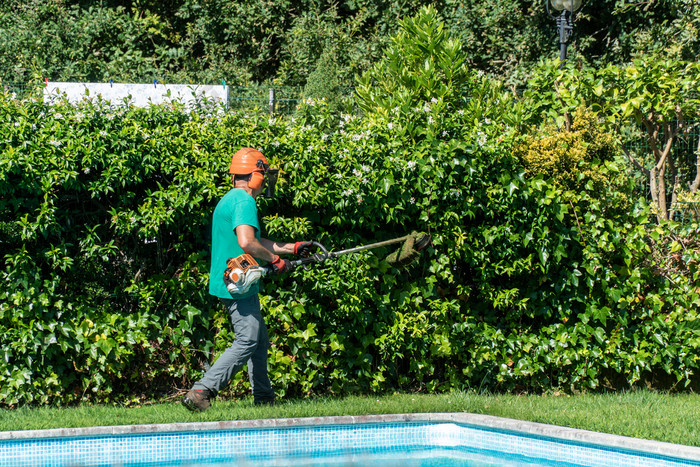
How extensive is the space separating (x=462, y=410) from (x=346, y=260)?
54.3 inches

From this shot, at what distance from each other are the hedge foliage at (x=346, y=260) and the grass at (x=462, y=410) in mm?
276

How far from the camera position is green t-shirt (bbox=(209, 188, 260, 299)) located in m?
4.93

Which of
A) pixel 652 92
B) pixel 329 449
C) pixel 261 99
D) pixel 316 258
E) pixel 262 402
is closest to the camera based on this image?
pixel 329 449

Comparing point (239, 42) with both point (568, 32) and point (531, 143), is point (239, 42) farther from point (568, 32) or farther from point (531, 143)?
point (531, 143)

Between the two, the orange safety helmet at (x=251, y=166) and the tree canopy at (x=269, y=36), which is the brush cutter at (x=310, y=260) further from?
the tree canopy at (x=269, y=36)

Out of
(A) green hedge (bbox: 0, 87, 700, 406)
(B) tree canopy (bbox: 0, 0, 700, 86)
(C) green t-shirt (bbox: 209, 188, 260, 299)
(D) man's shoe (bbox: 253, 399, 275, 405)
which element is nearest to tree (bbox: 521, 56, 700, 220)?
(A) green hedge (bbox: 0, 87, 700, 406)

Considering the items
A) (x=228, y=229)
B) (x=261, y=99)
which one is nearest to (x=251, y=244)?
(x=228, y=229)

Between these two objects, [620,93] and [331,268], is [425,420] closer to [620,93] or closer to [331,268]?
[331,268]

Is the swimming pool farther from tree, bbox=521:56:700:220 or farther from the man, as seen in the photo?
tree, bbox=521:56:700:220

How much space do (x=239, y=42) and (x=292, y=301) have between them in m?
10.6

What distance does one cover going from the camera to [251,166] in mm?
5090

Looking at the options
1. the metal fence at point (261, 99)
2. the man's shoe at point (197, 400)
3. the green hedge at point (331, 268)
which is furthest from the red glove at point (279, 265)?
the metal fence at point (261, 99)

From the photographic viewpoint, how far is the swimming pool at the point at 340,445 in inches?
179

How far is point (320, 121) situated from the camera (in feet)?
19.2
